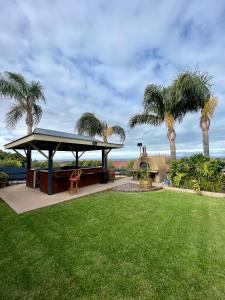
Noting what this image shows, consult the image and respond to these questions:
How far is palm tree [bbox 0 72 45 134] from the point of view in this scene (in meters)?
10.2

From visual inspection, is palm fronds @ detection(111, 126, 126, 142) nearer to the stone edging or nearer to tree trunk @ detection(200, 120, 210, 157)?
tree trunk @ detection(200, 120, 210, 157)

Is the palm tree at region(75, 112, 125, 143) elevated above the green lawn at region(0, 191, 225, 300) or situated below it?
above

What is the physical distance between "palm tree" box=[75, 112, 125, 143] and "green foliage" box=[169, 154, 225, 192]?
7676mm

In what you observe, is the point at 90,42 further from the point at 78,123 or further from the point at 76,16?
the point at 78,123

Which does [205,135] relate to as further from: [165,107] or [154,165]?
[154,165]

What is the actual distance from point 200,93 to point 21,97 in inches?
441

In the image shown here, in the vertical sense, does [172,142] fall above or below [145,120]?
below

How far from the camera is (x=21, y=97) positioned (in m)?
10.8

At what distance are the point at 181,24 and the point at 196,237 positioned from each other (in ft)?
25.1

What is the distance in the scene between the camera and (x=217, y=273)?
2242 millimetres

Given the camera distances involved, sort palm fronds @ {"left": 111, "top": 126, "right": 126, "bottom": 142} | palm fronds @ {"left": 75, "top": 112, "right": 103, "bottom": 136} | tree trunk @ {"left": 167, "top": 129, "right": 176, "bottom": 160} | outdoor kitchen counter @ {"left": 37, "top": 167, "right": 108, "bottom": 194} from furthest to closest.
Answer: palm fronds @ {"left": 111, "top": 126, "right": 126, "bottom": 142} < palm fronds @ {"left": 75, "top": 112, "right": 103, "bottom": 136} < tree trunk @ {"left": 167, "top": 129, "right": 176, "bottom": 160} < outdoor kitchen counter @ {"left": 37, "top": 167, "right": 108, "bottom": 194}

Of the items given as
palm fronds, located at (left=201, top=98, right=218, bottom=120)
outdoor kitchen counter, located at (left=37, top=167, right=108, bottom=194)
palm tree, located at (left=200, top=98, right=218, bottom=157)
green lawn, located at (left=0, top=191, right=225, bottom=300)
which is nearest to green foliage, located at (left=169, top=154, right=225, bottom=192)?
palm tree, located at (left=200, top=98, right=218, bottom=157)

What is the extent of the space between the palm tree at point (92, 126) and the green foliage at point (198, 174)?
7.68m

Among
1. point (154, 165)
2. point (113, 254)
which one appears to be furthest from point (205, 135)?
point (113, 254)
